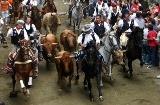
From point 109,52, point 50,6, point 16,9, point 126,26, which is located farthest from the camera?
point 16,9

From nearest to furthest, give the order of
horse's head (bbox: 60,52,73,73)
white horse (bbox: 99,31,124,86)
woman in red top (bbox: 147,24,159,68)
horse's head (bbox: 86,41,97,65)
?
horse's head (bbox: 86,41,97,65), horse's head (bbox: 60,52,73,73), white horse (bbox: 99,31,124,86), woman in red top (bbox: 147,24,159,68)

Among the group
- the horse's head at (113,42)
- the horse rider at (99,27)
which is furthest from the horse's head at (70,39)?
the horse's head at (113,42)

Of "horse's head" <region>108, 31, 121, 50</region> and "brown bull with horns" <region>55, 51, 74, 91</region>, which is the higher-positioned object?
"horse's head" <region>108, 31, 121, 50</region>

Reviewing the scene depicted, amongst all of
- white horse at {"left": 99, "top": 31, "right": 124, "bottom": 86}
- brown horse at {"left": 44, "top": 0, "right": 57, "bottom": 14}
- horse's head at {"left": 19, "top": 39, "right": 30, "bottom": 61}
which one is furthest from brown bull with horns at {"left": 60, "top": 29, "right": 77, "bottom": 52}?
horse's head at {"left": 19, "top": 39, "right": 30, "bottom": 61}

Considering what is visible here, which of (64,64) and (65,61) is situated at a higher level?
(65,61)

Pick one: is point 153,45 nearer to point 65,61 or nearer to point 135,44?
point 135,44

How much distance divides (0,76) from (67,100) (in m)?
3.72

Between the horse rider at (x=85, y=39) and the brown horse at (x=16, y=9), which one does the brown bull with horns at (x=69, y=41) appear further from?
the brown horse at (x=16, y=9)

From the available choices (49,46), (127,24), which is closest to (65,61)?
(49,46)

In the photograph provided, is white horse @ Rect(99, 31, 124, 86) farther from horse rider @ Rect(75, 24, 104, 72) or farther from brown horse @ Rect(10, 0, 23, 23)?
brown horse @ Rect(10, 0, 23, 23)

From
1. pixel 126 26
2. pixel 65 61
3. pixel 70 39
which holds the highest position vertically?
pixel 126 26

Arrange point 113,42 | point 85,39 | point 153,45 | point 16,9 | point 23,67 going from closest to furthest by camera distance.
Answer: point 23,67, point 85,39, point 113,42, point 153,45, point 16,9

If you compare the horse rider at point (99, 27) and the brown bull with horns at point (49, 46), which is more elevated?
the horse rider at point (99, 27)

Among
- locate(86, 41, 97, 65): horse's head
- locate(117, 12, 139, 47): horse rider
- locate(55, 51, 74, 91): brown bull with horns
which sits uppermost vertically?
locate(117, 12, 139, 47): horse rider
